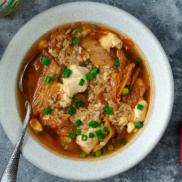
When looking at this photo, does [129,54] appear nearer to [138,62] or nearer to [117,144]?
[138,62]

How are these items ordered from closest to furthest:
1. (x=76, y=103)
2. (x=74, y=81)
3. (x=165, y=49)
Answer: (x=74, y=81) → (x=76, y=103) → (x=165, y=49)

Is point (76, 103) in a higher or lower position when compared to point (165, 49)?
lower

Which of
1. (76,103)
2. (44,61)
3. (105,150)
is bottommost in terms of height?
(105,150)

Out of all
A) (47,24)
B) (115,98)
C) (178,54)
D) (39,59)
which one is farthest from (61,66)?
(178,54)

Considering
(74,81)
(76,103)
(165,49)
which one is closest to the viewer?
(74,81)

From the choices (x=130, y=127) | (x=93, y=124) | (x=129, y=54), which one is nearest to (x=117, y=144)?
(x=130, y=127)

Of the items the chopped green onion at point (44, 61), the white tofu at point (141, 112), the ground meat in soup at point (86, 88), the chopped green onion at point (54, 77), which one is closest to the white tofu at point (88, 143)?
the ground meat in soup at point (86, 88)

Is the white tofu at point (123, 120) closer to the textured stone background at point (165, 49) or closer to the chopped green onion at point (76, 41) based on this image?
the textured stone background at point (165, 49)

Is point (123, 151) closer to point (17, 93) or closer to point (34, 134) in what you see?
point (34, 134)
